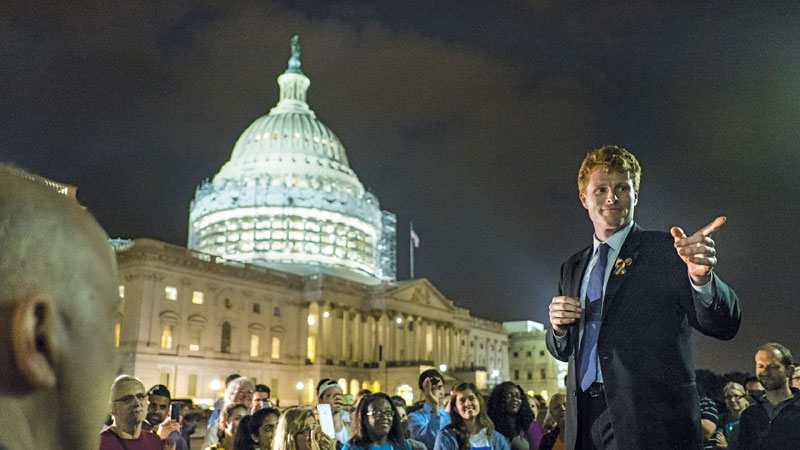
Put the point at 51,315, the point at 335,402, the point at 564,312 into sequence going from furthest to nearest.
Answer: the point at 335,402 → the point at 564,312 → the point at 51,315

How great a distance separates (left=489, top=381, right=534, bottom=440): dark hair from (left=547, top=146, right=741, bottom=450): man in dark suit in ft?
21.3

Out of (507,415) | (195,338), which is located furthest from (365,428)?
(195,338)

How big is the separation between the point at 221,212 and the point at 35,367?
285ft

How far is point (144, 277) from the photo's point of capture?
54.6 m

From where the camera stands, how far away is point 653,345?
3.49m

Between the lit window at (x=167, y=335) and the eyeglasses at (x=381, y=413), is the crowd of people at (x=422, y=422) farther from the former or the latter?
the lit window at (x=167, y=335)

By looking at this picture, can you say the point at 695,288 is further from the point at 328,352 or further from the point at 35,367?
the point at 328,352

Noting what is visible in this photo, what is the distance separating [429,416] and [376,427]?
11.2 feet

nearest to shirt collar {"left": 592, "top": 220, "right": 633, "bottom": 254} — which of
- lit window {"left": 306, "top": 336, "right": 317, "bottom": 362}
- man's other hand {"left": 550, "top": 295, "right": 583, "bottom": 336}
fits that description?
man's other hand {"left": 550, "top": 295, "right": 583, "bottom": 336}

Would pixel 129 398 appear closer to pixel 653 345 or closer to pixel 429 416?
pixel 653 345

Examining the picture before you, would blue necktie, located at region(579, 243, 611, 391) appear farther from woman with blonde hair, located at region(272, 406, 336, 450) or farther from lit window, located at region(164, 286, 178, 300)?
lit window, located at region(164, 286, 178, 300)

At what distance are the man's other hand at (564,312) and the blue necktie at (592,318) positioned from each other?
0.09 metres

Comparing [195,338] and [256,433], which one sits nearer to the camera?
[256,433]

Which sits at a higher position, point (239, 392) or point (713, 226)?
point (713, 226)
